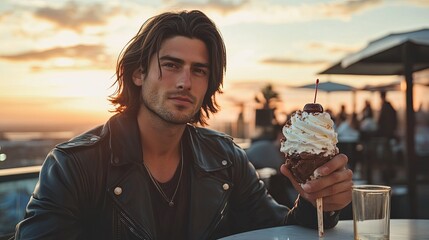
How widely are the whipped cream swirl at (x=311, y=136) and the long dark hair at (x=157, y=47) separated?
0.83m

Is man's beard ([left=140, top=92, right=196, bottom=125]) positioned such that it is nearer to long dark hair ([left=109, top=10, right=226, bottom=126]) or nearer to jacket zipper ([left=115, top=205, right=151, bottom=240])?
long dark hair ([left=109, top=10, right=226, bottom=126])

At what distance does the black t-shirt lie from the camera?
213cm

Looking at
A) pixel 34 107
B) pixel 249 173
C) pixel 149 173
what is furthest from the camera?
pixel 34 107

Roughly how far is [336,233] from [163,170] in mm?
830

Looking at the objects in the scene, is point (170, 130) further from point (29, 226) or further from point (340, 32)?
point (340, 32)

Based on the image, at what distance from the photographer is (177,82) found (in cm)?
222

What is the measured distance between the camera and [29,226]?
177 cm

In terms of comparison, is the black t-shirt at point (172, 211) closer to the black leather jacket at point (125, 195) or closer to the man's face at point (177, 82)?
the black leather jacket at point (125, 195)

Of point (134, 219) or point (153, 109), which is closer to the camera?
point (134, 219)

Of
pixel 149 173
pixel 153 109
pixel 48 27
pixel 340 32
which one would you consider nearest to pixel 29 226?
pixel 149 173

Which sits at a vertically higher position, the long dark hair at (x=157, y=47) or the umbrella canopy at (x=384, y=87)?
the umbrella canopy at (x=384, y=87)

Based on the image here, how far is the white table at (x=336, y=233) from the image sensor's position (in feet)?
5.60

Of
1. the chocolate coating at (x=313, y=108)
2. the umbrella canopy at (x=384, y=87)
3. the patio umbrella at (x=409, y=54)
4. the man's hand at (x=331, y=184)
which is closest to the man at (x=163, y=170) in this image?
the man's hand at (x=331, y=184)

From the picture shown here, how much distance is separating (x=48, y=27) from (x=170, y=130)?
5.41 m
